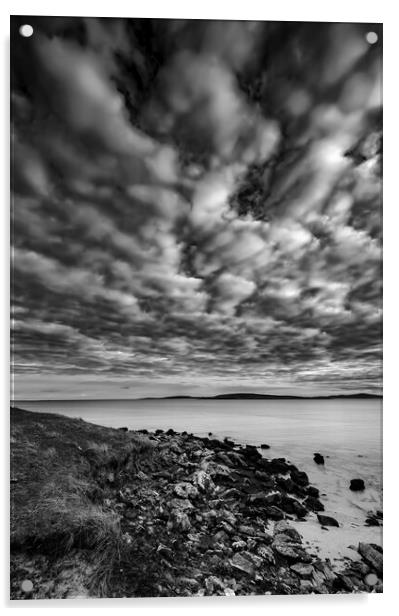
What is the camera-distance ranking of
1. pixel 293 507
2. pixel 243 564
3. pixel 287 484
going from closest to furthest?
pixel 243 564 < pixel 293 507 < pixel 287 484

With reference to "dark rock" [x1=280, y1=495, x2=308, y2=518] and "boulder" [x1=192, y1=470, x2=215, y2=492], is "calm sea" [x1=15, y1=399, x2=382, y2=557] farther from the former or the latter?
"boulder" [x1=192, y1=470, x2=215, y2=492]

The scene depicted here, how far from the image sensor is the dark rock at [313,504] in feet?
8.87

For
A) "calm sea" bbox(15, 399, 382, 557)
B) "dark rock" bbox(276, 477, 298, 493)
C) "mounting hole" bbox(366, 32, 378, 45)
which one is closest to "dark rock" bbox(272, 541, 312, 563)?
"calm sea" bbox(15, 399, 382, 557)

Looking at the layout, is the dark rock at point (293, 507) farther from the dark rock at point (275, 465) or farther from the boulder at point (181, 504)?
the boulder at point (181, 504)

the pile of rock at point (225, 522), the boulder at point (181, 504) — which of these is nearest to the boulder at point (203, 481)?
the pile of rock at point (225, 522)

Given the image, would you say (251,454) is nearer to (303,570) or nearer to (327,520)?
(327,520)

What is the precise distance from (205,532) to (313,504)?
33.8 inches

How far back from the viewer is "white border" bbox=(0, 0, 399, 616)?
8.23ft

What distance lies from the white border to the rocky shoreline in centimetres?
13

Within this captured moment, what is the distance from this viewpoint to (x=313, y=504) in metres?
2.73

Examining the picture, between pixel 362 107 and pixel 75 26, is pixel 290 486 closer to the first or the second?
pixel 362 107

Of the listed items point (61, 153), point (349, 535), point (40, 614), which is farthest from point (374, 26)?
point (40, 614)
